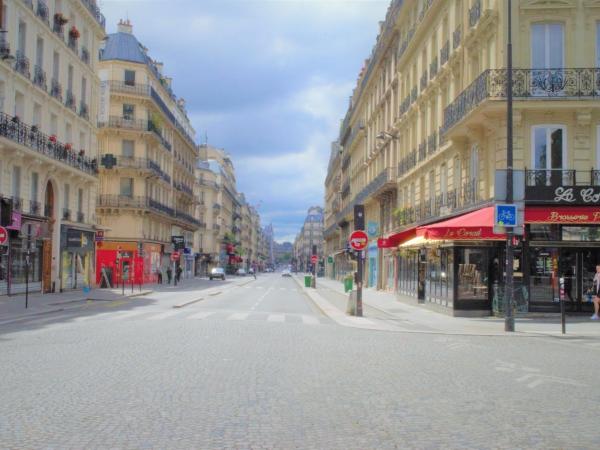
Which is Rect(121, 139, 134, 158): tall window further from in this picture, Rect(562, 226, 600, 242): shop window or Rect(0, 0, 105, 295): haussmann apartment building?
Rect(562, 226, 600, 242): shop window

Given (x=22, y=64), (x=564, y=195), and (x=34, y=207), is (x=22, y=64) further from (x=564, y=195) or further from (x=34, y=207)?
(x=564, y=195)

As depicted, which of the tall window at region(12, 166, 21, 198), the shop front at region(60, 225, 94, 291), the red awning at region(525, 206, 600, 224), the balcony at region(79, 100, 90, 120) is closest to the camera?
the red awning at region(525, 206, 600, 224)

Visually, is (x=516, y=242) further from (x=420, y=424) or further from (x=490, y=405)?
(x=420, y=424)

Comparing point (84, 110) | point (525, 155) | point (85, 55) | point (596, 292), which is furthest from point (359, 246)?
point (85, 55)

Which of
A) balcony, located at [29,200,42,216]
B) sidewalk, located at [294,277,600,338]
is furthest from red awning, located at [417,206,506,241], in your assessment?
balcony, located at [29,200,42,216]

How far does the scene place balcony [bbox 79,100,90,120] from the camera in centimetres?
3753

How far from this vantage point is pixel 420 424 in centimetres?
657

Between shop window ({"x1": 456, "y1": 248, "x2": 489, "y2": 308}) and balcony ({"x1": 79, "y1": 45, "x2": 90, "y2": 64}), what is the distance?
26258 millimetres

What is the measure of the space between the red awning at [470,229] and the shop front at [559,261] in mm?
1301

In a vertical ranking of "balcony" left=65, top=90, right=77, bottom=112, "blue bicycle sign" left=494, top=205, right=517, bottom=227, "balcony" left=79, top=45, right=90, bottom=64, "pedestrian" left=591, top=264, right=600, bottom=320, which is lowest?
"pedestrian" left=591, top=264, right=600, bottom=320

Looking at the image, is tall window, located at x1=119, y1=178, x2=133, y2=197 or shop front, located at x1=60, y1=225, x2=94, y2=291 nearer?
shop front, located at x1=60, y1=225, x2=94, y2=291

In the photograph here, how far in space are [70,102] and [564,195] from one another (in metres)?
26.8

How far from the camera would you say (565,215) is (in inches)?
775

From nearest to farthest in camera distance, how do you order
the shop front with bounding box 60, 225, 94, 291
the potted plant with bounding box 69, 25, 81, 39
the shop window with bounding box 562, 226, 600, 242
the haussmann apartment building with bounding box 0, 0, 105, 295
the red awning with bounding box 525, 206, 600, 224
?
1. the red awning with bounding box 525, 206, 600, 224
2. the shop window with bounding box 562, 226, 600, 242
3. the haussmann apartment building with bounding box 0, 0, 105, 295
4. the potted plant with bounding box 69, 25, 81, 39
5. the shop front with bounding box 60, 225, 94, 291
